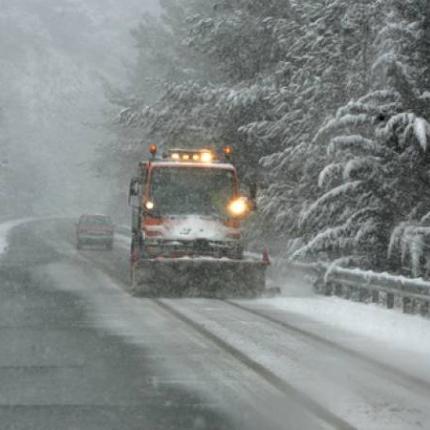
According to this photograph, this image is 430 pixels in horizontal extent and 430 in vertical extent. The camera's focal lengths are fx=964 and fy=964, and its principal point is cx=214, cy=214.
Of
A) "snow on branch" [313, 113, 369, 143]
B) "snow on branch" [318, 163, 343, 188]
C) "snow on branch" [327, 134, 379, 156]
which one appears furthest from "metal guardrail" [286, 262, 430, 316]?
"snow on branch" [313, 113, 369, 143]

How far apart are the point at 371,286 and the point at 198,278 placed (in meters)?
4.09

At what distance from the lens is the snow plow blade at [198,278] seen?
1909 cm

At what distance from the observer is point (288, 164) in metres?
24.4

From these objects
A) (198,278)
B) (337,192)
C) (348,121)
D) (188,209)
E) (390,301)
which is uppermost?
(348,121)

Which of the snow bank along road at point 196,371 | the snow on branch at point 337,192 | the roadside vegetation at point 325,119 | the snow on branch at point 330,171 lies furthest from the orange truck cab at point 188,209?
the snow bank along road at point 196,371

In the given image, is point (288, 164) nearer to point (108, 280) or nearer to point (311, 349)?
point (108, 280)

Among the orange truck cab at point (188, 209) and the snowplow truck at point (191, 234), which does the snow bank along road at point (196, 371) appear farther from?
the orange truck cab at point (188, 209)

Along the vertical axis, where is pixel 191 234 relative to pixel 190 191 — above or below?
below

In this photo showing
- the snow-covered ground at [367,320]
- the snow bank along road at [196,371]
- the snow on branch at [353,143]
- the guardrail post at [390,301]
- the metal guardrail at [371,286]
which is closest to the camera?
the snow bank along road at [196,371]

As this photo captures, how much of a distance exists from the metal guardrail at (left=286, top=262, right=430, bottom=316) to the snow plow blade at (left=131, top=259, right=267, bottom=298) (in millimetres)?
1319

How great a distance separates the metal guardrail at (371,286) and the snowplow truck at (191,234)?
1.32 metres

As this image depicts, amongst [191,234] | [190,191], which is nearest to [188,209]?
[190,191]

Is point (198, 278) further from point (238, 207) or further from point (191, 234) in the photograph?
point (238, 207)

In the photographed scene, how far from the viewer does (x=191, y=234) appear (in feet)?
63.9
